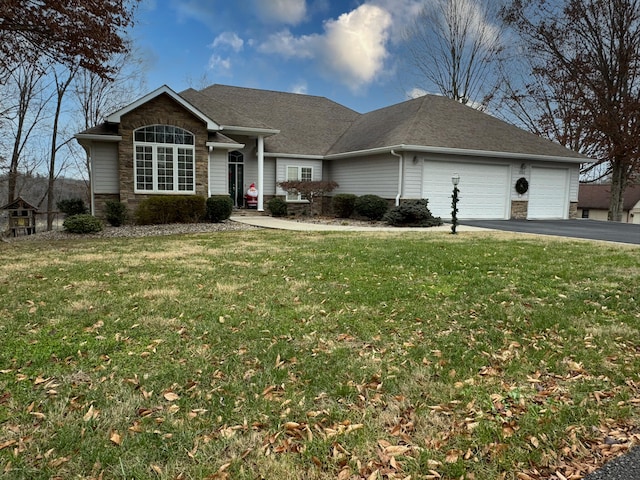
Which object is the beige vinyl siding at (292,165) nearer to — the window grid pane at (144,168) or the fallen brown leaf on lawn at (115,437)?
the window grid pane at (144,168)

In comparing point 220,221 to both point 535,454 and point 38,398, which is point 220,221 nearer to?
point 38,398

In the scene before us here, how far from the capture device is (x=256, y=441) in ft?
8.00

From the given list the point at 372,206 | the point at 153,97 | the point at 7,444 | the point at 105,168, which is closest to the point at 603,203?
the point at 372,206

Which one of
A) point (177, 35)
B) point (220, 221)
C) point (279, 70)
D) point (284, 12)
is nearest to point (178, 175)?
point (220, 221)

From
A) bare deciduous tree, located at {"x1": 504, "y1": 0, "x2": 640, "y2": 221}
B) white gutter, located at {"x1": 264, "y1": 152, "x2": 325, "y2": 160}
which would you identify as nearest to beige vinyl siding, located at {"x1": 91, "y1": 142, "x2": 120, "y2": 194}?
white gutter, located at {"x1": 264, "y1": 152, "x2": 325, "y2": 160}

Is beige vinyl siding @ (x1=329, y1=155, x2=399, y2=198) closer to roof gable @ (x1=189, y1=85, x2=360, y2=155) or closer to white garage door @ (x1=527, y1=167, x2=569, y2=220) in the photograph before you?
roof gable @ (x1=189, y1=85, x2=360, y2=155)

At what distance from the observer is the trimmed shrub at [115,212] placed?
44.3 ft

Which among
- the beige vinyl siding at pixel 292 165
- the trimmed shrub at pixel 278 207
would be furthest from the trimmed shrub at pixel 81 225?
the beige vinyl siding at pixel 292 165

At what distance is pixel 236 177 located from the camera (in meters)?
18.7

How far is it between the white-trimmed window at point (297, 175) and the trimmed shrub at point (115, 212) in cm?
733

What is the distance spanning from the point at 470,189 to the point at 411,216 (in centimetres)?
409

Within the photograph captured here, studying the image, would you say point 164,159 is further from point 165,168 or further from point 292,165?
point 292,165

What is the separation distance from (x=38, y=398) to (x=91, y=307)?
6.36 ft

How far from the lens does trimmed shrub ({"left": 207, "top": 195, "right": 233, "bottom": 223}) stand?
1427 centimetres
